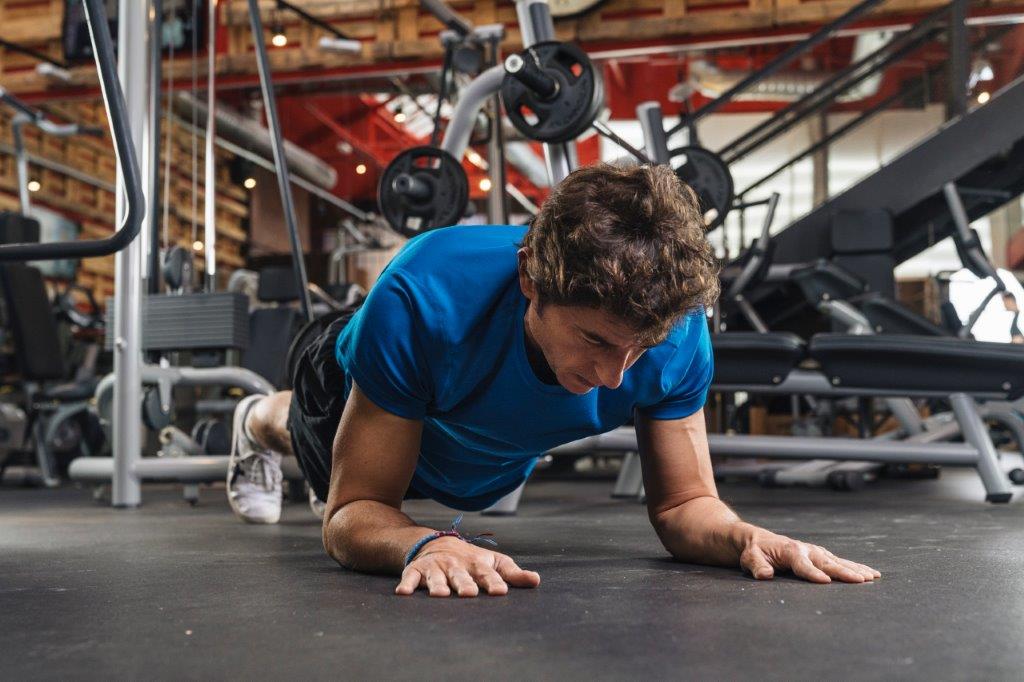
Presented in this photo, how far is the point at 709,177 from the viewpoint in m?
3.48

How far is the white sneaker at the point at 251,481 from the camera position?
2.20 metres

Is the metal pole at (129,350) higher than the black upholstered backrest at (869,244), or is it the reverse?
the black upholstered backrest at (869,244)

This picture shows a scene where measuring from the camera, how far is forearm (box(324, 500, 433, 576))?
47.3 inches

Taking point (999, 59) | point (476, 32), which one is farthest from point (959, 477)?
point (476, 32)

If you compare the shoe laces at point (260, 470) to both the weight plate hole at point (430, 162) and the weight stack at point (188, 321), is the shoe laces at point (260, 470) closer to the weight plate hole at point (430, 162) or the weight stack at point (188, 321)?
the weight stack at point (188, 321)

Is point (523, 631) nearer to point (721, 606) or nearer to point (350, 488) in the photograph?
point (721, 606)

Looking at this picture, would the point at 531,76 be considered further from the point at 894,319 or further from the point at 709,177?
the point at 894,319

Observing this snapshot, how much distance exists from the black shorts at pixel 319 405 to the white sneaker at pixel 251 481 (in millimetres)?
517

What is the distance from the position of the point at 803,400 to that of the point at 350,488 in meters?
4.34

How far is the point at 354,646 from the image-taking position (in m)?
0.85

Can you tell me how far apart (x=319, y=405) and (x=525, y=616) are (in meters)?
0.69

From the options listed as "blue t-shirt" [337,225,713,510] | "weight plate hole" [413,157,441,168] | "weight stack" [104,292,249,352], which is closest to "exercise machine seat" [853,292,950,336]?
"weight plate hole" [413,157,441,168]

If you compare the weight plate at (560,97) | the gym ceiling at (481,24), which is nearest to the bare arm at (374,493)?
the weight plate at (560,97)

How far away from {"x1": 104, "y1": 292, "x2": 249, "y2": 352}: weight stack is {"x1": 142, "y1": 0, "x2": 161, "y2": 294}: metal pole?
0.11 metres
